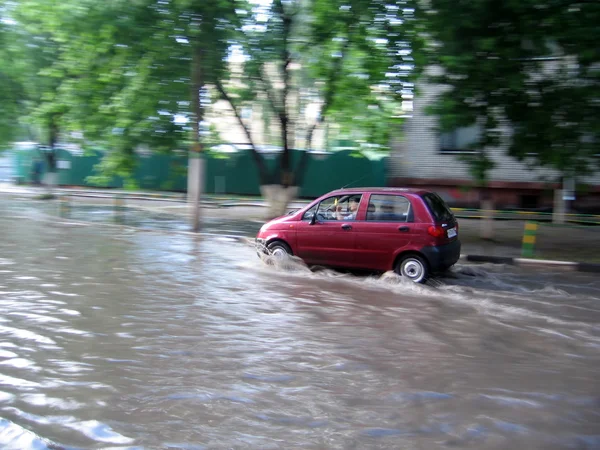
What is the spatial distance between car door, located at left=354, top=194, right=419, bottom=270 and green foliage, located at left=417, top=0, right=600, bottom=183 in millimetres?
2675

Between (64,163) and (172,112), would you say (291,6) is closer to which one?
(172,112)

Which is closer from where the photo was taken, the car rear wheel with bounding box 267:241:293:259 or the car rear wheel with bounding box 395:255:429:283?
the car rear wheel with bounding box 395:255:429:283

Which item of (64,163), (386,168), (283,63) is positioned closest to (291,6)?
(283,63)

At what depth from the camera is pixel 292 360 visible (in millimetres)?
5992

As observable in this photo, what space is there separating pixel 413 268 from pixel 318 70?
8110 millimetres

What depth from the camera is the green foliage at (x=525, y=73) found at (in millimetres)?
11234

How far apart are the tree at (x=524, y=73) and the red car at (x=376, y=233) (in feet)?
8.64

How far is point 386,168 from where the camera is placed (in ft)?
80.7

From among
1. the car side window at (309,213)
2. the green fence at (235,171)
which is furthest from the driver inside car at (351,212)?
the green fence at (235,171)

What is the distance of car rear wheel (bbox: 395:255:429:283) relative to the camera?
9773 mm

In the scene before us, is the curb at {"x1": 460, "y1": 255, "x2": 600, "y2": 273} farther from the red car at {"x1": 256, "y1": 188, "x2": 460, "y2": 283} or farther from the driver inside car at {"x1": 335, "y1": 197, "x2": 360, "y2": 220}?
the driver inside car at {"x1": 335, "y1": 197, "x2": 360, "y2": 220}

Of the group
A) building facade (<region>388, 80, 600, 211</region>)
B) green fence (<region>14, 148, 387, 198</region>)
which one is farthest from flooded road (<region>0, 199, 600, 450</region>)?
green fence (<region>14, 148, 387, 198</region>)

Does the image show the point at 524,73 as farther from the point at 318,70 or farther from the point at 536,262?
the point at 318,70

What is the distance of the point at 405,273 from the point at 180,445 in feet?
21.0
